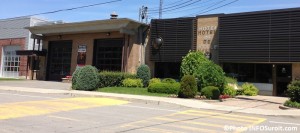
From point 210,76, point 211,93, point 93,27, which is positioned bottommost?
point 211,93

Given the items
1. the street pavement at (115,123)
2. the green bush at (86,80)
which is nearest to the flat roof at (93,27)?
the green bush at (86,80)

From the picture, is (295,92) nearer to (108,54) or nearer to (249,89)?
(249,89)

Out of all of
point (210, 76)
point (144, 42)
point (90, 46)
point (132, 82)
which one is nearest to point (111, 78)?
point (132, 82)

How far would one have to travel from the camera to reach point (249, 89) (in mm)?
24531

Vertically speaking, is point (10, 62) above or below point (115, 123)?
above

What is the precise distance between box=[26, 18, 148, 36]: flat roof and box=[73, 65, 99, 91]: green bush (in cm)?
569

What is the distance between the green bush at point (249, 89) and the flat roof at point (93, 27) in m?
10.3

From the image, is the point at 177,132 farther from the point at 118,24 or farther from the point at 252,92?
the point at 118,24

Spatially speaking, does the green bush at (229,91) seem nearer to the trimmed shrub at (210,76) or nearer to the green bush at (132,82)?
the trimmed shrub at (210,76)

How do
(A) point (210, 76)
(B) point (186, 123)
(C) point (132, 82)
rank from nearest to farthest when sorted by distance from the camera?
(B) point (186, 123), (A) point (210, 76), (C) point (132, 82)

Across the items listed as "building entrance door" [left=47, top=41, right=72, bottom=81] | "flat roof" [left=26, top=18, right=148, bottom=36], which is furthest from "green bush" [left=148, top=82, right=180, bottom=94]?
"building entrance door" [left=47, top=41, right=72, bottom=81]

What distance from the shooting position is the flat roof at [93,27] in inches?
1163

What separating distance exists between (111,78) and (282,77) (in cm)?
1235

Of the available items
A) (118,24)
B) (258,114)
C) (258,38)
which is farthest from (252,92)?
(118,24)
